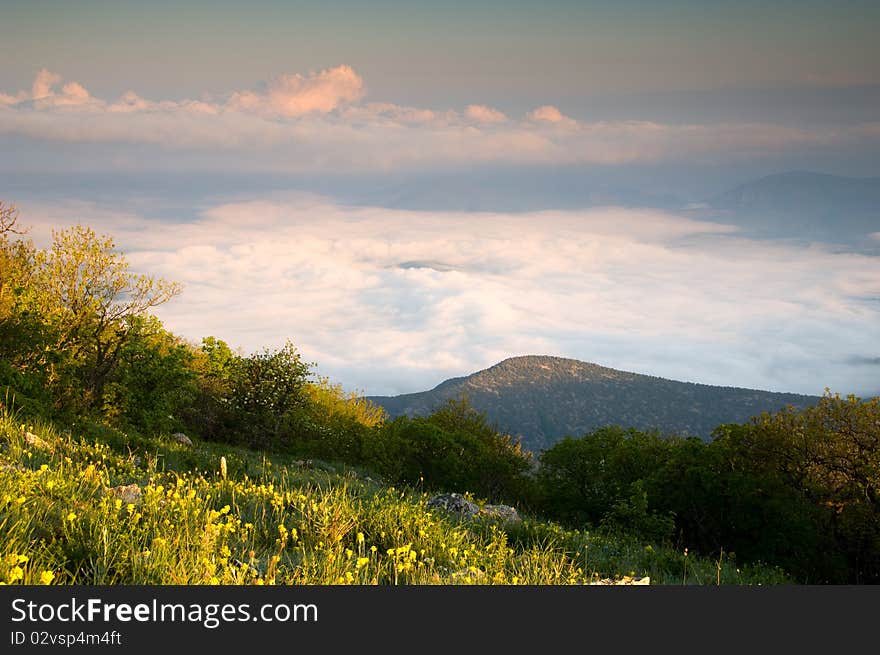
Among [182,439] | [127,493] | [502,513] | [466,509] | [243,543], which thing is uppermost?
[127,493]

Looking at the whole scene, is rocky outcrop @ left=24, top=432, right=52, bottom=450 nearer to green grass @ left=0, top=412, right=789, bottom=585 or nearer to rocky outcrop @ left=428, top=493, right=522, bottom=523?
green grass @ left=0, top=412, right=789, bottom=585

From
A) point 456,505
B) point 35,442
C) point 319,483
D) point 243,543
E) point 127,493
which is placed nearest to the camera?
point 243,543

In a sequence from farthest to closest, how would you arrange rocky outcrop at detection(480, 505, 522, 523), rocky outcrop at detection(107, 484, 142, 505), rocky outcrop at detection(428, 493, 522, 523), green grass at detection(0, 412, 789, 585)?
rocky outcrop at detection(480, 505, 522, 523) → rocky outcrop at detection(428, 493, 522, 523) → rocky outcrop at detection(107, 484, 142, 505) → green grass at detection(0, 412, 789, 585)

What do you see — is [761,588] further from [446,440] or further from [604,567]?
[446,440]

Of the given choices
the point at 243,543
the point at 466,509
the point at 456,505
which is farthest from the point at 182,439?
the point at 243,543

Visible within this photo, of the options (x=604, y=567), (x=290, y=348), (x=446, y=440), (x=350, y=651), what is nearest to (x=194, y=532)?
(x=350, y=651)

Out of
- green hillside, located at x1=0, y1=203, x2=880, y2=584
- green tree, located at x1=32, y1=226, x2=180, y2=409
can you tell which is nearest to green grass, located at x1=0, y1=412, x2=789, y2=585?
green hillside, located at x1=0, y1=203, x2=880, y2=584

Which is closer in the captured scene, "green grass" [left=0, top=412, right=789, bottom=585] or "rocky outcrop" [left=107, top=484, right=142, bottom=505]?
"green grass" [left=0, top=412, right=789, bottom=585]

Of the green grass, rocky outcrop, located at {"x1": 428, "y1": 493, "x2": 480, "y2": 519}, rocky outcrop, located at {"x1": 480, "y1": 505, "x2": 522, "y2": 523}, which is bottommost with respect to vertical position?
rocky outcrop, located at {"x1": 480, "y1": 505, "x2": 522, "y2": 523}

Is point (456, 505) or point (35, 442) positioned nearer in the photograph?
point (35, 442)

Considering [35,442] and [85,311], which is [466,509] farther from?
[85,311]

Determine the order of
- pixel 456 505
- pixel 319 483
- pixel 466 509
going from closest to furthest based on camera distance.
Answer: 1. pixel 466 509
2. pixel 456 505
3. pixel 319 483

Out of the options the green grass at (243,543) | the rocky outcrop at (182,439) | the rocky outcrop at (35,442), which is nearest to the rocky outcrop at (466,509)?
the green grass at (243,543)

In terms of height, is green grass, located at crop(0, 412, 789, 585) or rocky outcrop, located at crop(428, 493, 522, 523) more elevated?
green grass, located at crop(0, 412, 789, 585)
